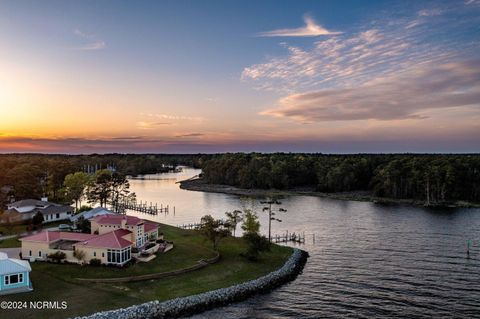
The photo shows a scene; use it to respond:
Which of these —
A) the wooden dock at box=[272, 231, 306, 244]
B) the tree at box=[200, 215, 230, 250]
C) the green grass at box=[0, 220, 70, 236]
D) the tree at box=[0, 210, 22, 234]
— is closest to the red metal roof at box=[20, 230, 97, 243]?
the tree at box=[200, 215, 230, 250]

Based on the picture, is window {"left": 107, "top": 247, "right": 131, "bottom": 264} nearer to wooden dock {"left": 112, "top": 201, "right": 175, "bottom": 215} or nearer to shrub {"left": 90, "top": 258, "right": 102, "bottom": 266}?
shrub {"left": 90, "top": 258, "right": 102, "bottom": 266}

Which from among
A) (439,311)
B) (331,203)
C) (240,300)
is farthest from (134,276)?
(331,203)

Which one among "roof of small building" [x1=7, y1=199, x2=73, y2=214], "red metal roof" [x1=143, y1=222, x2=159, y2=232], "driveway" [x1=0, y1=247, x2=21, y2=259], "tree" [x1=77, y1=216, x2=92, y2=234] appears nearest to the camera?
"driveway" [x1=0, y1=247, x2=21, y2=259]

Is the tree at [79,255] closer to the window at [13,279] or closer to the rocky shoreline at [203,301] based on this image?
the window at [13,279]

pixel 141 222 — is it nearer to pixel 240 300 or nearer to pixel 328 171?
pixel 240 300

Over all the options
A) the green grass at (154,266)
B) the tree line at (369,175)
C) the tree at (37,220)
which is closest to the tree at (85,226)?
the tree at (37,220)
